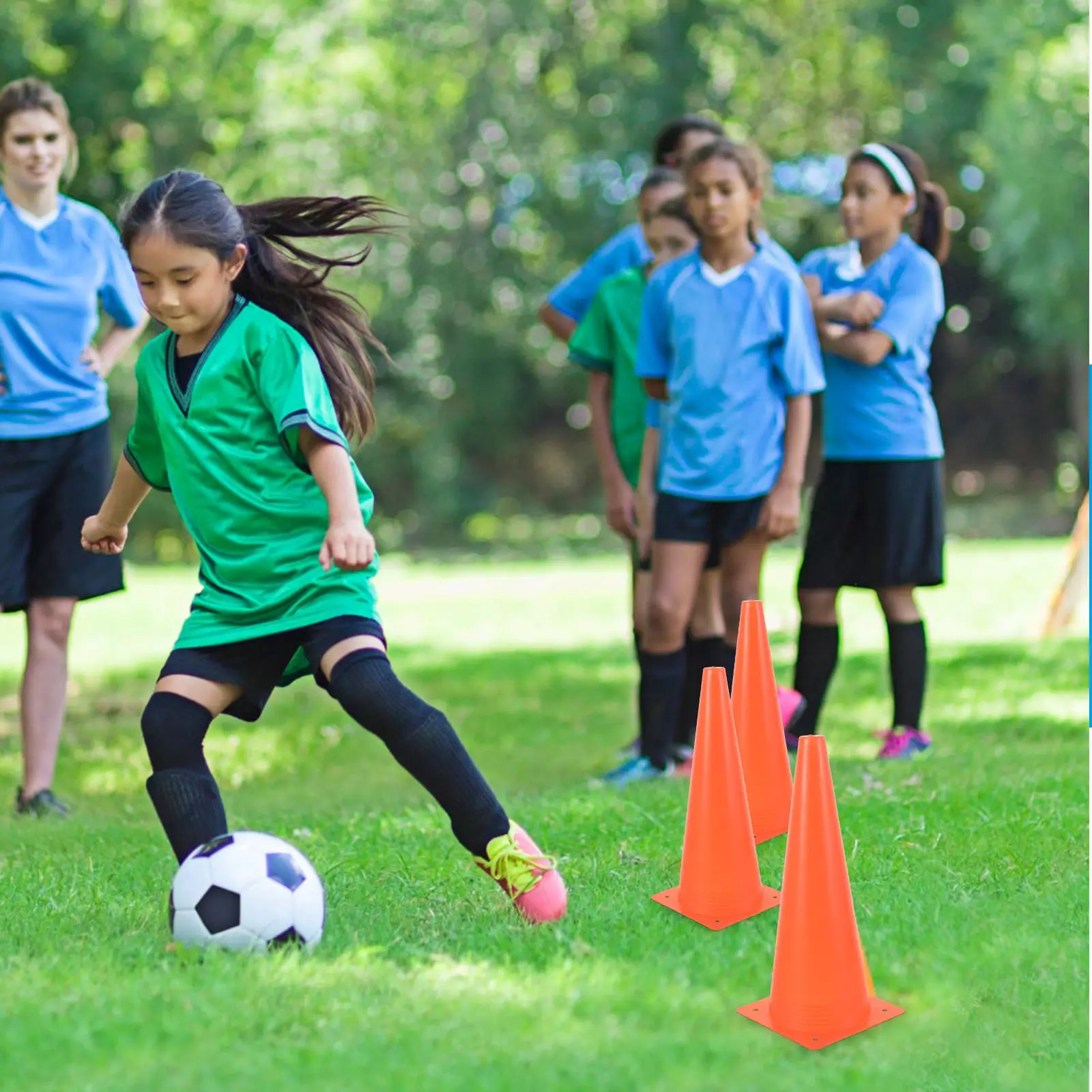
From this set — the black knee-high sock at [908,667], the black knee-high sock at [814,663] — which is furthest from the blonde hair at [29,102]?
the black knee-high sock at [908,667]

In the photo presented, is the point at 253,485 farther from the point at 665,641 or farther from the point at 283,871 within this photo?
the point at 665,641

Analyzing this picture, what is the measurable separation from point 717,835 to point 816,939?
2.54 feet

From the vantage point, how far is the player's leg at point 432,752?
3783 millimetres

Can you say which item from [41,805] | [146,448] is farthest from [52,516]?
[146,448]

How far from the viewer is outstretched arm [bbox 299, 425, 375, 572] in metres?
3.61

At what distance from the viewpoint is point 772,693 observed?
499 cm

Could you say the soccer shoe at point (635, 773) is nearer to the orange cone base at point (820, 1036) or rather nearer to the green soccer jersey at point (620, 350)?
the green soccer jersey at point (620, 350)

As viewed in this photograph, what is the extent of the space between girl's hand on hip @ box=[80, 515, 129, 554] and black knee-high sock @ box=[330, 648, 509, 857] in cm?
95

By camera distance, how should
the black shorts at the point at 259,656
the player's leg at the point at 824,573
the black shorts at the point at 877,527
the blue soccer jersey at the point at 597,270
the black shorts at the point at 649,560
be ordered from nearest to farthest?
the black shorts at the point at 259,656 → the black shorts at the point at 649,560 → the black shorts at the point at 877,527 → the player's leg at the point at 824,573 → the blue soccer jersey at the point at 597,270

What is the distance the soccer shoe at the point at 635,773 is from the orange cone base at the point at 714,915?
6.04 feet

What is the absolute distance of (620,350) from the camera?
6871 millimetres

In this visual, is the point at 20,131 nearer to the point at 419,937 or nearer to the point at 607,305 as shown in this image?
the point at 607,305

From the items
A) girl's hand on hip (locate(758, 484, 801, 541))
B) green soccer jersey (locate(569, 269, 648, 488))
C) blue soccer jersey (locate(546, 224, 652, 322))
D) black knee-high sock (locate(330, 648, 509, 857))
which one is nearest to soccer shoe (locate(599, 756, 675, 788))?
girl's hand on hip (locate(758, 484, 801, 541))

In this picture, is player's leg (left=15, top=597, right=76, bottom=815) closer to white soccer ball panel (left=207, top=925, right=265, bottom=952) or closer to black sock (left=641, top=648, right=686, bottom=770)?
black sock (left=641, top=648, right=686, bottom=770)
